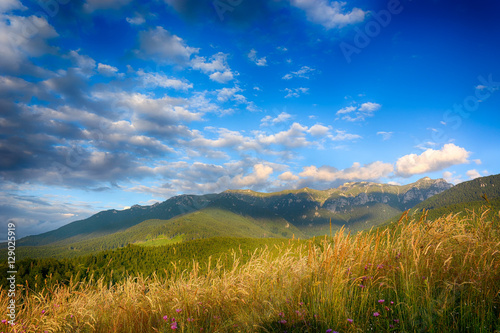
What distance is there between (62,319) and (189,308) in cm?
231

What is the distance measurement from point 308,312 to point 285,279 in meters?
1.21

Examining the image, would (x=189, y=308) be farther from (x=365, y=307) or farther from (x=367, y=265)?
(x=367, y=265)

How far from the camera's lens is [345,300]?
3338mm

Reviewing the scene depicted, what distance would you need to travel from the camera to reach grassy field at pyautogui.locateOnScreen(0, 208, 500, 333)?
2850 millimetres

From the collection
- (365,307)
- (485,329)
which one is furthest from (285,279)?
(485,329)

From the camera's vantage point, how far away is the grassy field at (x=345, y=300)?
2850 millimetres

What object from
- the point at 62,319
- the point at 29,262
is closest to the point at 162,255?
the point at 29,262

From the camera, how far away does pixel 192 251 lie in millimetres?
10414

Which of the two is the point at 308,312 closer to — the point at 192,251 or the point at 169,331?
the point at 169,331

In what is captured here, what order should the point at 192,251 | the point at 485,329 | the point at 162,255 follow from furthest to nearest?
the point at 192,251
the point at 162,255
the point at 485,329

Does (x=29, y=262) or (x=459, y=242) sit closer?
(x=459, y=242)

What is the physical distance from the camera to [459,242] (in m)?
4.16

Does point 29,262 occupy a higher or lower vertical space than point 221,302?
higher

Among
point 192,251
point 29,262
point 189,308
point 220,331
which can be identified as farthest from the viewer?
point 192,251
